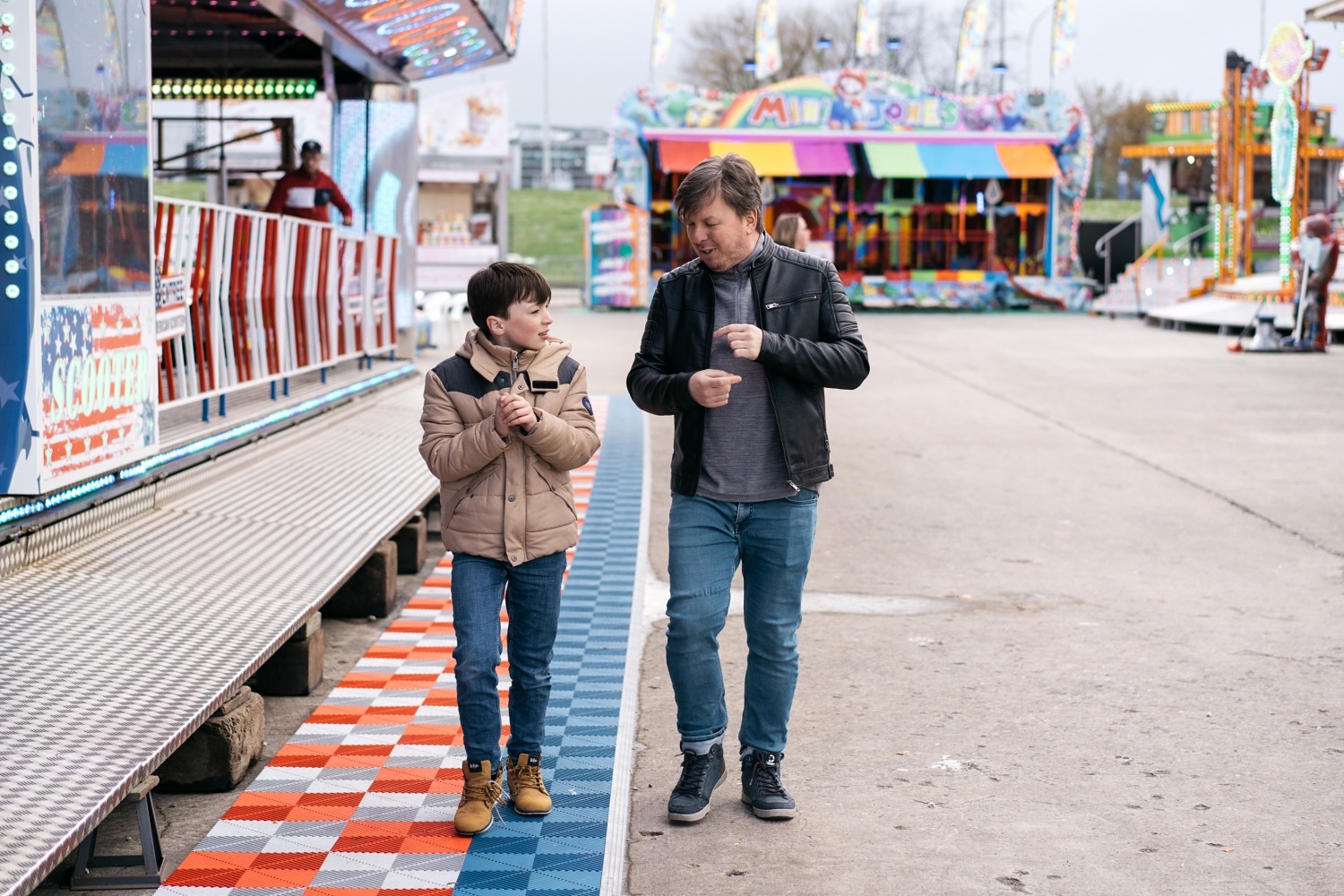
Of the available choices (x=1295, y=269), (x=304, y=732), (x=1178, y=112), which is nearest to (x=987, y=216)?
(x=1178, y=112)

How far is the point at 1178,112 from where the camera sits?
140 feet

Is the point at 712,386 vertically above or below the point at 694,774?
above

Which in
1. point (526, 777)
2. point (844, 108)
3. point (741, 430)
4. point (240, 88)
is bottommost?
point (526, 777)

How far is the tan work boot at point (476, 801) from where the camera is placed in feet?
12.8

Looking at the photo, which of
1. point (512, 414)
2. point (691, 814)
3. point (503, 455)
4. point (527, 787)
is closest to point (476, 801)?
point (527, 787)

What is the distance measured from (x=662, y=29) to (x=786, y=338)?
33045 millimetres

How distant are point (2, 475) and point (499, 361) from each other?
1848 millimetres

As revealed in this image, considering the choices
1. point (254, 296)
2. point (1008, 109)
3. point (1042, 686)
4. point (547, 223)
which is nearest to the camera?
point (1042, 686)

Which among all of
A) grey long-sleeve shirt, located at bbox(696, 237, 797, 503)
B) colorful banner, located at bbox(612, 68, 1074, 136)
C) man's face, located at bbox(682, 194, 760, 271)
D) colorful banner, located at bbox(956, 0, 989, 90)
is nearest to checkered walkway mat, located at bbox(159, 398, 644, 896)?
grey long-sleeve shirt, located at bbox(696, 237, 797, 503)

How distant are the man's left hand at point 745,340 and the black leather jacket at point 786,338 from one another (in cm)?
11

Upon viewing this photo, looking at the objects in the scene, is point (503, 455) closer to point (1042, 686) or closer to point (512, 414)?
point (512, 414)

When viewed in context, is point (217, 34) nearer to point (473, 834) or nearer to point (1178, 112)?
point (473, 834)

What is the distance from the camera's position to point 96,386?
17.4 ft

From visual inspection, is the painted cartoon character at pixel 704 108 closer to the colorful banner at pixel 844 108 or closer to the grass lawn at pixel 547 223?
the colorful banner at pixel 844 108
